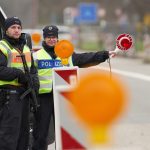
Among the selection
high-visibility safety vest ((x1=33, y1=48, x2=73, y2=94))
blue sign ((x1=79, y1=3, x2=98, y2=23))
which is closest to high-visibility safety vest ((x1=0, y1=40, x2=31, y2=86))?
high-visibility safety vest ((x1=33, y1=48, x2=73, y2=94))

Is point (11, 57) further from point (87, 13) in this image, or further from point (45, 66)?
point (87, 13)

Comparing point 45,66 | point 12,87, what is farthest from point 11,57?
point 45,66

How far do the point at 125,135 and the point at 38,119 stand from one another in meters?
3.18

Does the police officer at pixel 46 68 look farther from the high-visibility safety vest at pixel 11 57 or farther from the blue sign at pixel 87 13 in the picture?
the blue sign at pixel 87 13

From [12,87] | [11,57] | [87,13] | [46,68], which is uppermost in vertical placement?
[87,13]

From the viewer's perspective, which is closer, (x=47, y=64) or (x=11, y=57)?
(x=11, y=57)

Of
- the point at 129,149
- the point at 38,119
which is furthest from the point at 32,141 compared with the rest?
the point at 129,149

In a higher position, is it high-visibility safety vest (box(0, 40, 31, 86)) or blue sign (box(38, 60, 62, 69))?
high-visibility safety vest (box(0, 40, 31, 86))

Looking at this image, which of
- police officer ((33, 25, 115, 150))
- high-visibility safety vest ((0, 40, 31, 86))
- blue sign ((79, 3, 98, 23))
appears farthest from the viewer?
blue sign ((79, 3, 98, 23))

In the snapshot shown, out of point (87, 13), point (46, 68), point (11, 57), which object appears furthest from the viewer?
point (87, 13)

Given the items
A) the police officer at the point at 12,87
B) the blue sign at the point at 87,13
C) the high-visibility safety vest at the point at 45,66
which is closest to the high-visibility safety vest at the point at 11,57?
the police officer at the point at 12,87

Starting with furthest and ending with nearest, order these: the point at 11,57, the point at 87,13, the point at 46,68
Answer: the point at 87,13
the point at 46,68
the point at 11,57

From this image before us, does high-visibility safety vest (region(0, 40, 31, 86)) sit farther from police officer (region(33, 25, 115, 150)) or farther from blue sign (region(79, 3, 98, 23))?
blue sign (region(79, 3, 98, 23))

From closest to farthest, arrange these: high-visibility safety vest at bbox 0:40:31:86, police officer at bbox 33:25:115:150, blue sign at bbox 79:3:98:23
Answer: high-visibility safety vest at bbox 0:40:31:86 → police officer at bbox 33:25:115:150 → blue sign at bbox 79:3:98:23
